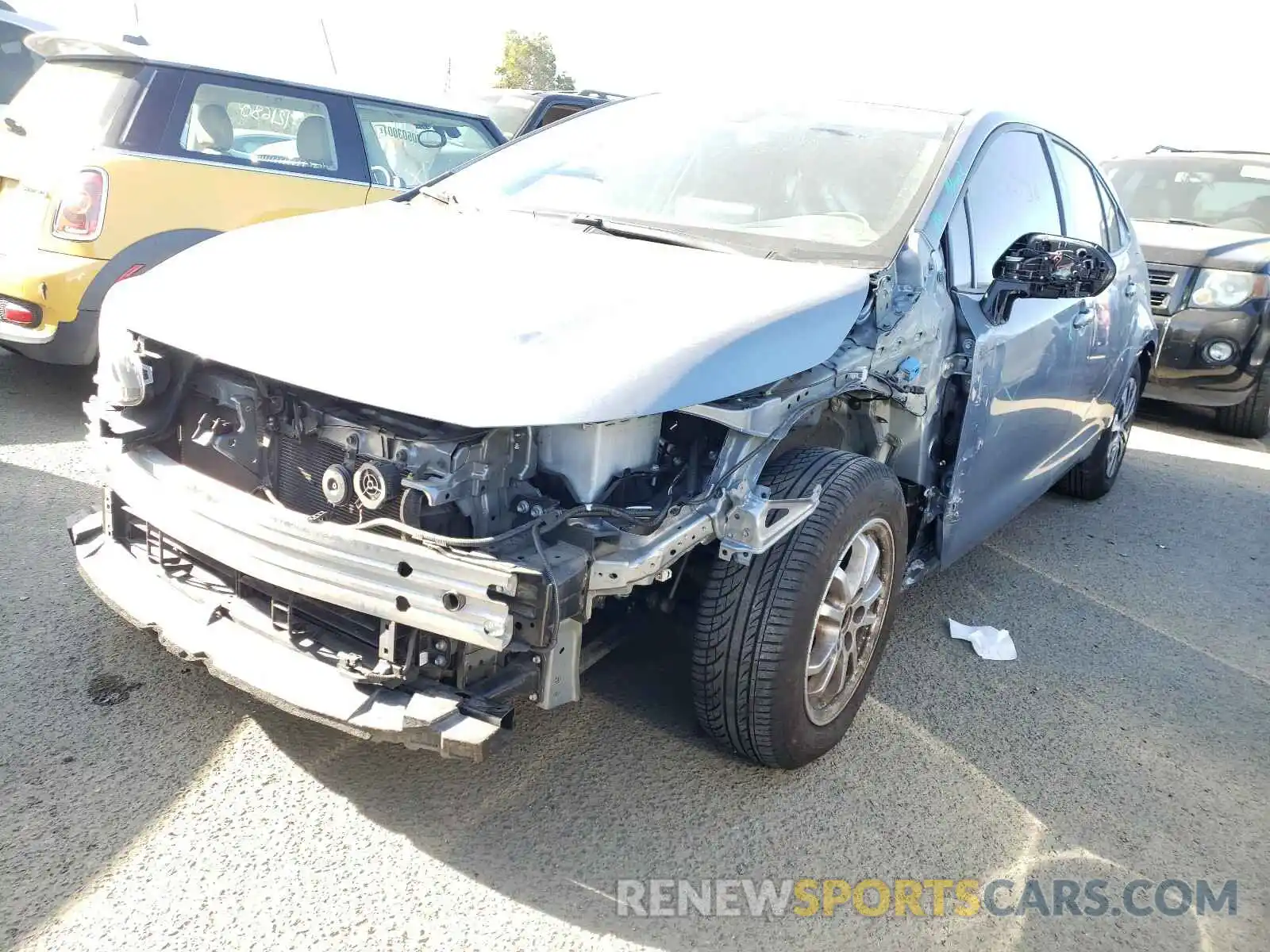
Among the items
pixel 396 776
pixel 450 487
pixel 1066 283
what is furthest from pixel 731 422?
pixel 1066 283

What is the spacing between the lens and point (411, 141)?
637 centimetres

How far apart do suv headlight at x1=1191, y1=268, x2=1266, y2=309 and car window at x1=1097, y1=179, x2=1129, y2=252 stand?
257 centimetres

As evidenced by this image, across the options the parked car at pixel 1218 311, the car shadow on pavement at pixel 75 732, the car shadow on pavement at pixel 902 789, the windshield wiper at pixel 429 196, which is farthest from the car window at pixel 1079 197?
the car shadow on pavement at pixel 75 732

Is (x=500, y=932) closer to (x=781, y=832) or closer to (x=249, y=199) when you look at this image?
(x=781, y=832)

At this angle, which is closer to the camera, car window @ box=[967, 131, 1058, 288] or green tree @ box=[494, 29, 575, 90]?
car window @ box=[967, 131, 1058, 288]

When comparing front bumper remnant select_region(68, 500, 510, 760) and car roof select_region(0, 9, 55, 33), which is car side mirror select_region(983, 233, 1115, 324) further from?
car roof select_region(0, 9, 55, 33)

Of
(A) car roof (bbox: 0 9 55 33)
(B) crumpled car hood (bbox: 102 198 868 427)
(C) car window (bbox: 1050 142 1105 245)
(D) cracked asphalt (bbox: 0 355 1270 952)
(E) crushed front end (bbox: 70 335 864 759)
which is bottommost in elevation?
(D) cracked asphalt (bbox: 0 355 1270 952)

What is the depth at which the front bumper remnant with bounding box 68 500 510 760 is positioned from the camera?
2.06 meters

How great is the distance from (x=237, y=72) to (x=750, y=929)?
4.93 m

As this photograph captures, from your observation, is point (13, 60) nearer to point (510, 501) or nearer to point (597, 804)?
point (510, 501)

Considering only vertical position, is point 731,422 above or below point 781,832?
above

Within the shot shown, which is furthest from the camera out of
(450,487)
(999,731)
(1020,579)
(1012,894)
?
(1020,579)

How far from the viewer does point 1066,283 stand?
3125mm

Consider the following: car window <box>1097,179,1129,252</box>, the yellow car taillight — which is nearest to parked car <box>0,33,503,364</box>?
the yellow car taillight
